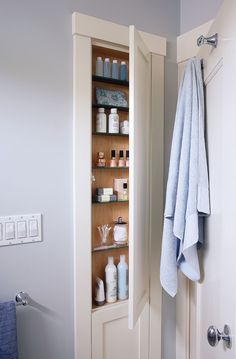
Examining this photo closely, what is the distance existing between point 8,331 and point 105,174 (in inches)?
33.4

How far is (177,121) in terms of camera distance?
1169mm

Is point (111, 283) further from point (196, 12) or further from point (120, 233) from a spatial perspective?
point (196, 12)

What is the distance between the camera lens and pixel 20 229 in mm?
1190

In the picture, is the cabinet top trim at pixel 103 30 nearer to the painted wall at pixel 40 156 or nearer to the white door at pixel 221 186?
the painted wall at pixel 40 156

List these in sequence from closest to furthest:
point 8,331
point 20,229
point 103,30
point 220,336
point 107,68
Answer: point 220,336, point 8,331, point 20,229, point 103,30, point 107,68

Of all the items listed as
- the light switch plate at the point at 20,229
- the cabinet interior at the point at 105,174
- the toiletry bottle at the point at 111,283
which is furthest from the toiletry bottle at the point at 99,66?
the toiletry bottle at the point at 111,283

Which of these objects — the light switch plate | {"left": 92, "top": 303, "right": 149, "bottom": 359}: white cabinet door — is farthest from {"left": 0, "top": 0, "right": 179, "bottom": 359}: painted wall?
{"left": 92, "top": 303, "right": 149, "bottom": 359}: white cabinet door

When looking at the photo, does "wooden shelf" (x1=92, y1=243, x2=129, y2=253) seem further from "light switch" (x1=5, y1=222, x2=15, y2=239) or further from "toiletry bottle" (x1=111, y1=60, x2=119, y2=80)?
"toiletry bottle" (x1=111, y1=60, x2=119, y2=80)

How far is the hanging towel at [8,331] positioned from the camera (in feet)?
3.51

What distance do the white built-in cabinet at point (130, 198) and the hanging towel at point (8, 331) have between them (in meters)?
0.32

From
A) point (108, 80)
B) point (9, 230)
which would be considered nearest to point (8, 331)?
point (9, 230)

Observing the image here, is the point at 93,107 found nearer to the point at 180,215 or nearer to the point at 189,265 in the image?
the point at 180,215

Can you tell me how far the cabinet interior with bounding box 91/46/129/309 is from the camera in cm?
144

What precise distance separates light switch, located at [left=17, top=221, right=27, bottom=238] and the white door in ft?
2.56
